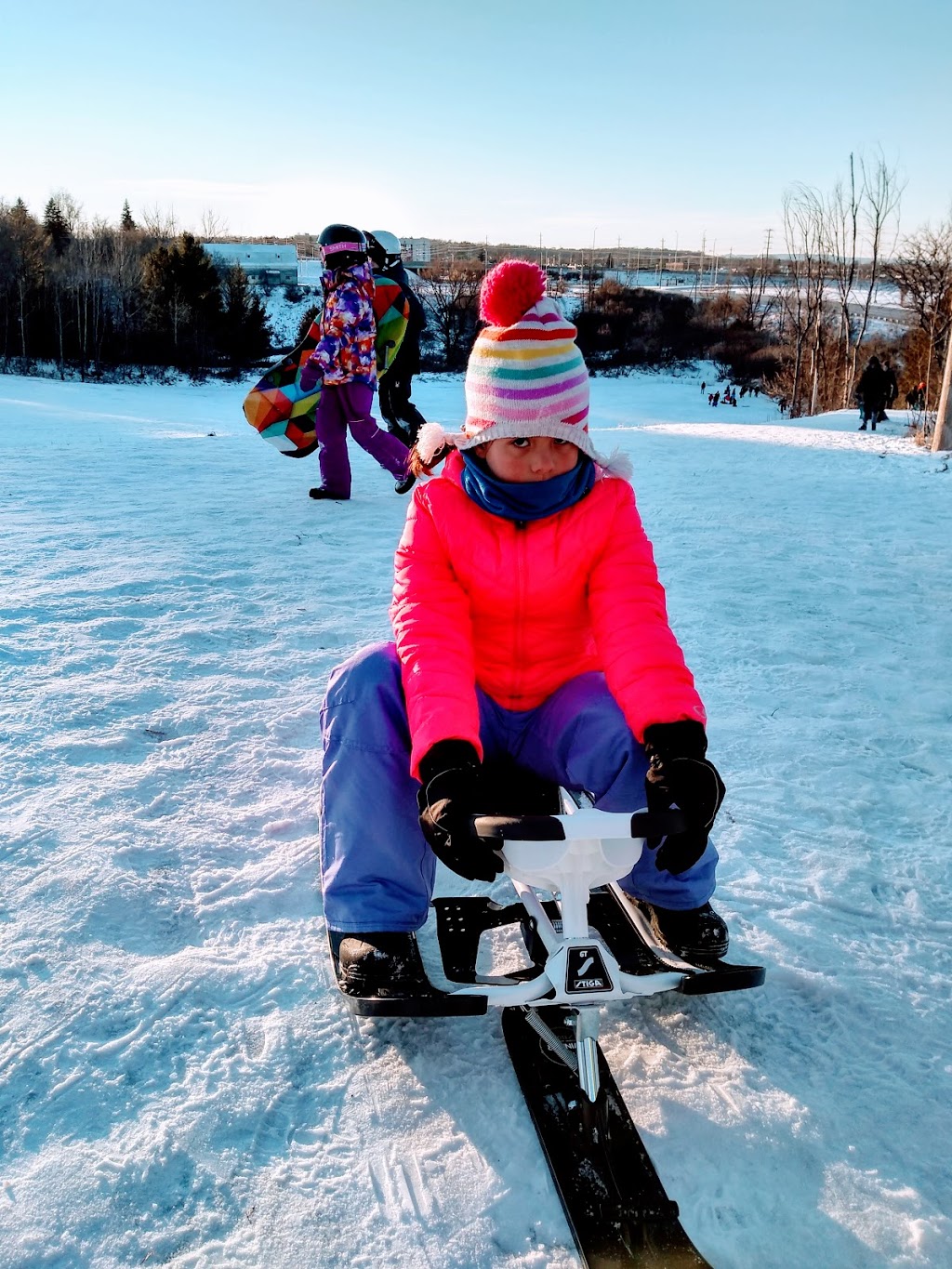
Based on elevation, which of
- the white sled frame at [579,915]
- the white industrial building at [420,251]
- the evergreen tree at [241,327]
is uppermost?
the white industrial building at [420,251]

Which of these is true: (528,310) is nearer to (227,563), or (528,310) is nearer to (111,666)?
(111,666)

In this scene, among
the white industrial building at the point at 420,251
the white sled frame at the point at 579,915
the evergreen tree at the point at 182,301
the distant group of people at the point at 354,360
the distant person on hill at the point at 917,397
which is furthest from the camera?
the white industrial building at the point at 420,251

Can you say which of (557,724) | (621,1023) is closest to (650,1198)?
(621,1023)

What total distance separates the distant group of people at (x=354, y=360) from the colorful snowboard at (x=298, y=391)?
6cm

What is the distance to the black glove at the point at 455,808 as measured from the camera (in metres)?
1.27

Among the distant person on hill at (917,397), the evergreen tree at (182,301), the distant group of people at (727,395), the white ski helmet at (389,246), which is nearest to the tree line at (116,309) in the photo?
the evergreen tree at (182,301)

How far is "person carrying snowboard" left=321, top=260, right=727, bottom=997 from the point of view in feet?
4.76

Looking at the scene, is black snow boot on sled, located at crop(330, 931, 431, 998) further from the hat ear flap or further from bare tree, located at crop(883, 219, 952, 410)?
bare tree, located at crop(883, 219, 952, 410)

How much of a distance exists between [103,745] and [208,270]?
1279 inches

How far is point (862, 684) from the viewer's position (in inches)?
115

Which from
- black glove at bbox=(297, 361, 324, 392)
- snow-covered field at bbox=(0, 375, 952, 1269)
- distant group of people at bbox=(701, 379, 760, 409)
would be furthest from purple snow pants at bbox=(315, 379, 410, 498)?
distant group of people at bbox=(701, 379, 760, 409)

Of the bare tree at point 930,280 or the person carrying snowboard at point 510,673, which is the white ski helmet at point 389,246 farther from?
the bare tree at point 930,280

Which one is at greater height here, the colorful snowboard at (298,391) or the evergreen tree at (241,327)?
the evergreen tree at (241,327)

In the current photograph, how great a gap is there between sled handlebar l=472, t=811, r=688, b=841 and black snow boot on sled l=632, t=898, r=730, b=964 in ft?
1.42
